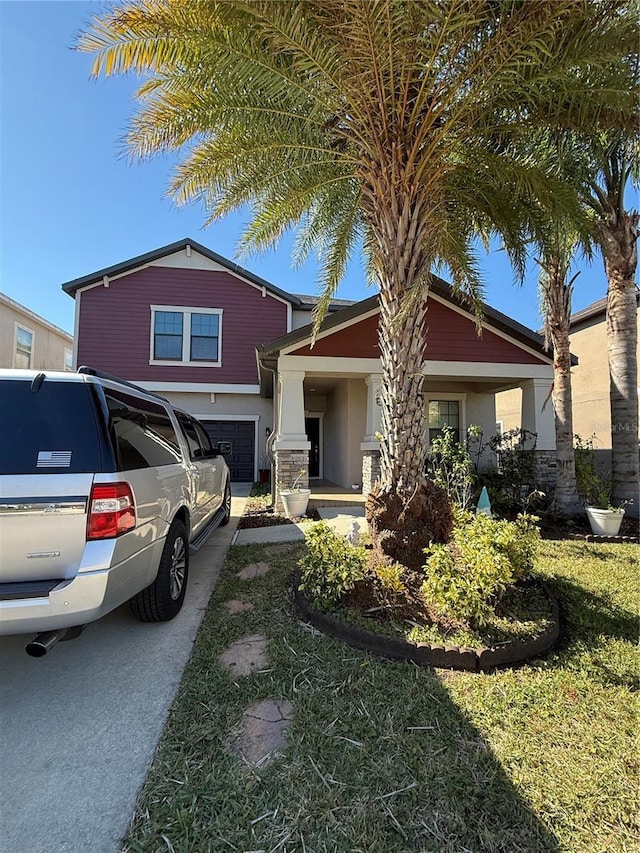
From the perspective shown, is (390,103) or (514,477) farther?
(514,477)

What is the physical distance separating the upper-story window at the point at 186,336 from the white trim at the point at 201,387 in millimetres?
733

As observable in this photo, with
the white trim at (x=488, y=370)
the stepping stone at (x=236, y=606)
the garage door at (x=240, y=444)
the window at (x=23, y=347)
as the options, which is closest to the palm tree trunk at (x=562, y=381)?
the white trim at (x=488, y=370)

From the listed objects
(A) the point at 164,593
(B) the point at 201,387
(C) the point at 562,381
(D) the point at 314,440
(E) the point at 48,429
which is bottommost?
(A) the point at 164,593

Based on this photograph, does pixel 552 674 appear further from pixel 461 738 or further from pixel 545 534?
pixel 545 534

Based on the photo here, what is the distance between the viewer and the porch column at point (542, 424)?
8.99m

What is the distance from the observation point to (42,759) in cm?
218

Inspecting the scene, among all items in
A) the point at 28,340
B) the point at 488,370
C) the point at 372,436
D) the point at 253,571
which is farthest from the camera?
the point at 28,340

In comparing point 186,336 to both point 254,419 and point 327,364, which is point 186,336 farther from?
point 327,364

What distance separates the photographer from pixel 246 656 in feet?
10.4

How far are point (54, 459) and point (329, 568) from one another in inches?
95.1

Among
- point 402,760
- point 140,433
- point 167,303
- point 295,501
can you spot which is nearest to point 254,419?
point 167,303

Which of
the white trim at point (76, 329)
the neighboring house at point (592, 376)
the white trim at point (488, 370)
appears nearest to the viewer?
the white trim at point (488, 370)

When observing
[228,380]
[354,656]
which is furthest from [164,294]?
[354,656]

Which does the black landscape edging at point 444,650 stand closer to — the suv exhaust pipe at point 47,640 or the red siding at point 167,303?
the suv exhaust pipe at point 47,640
